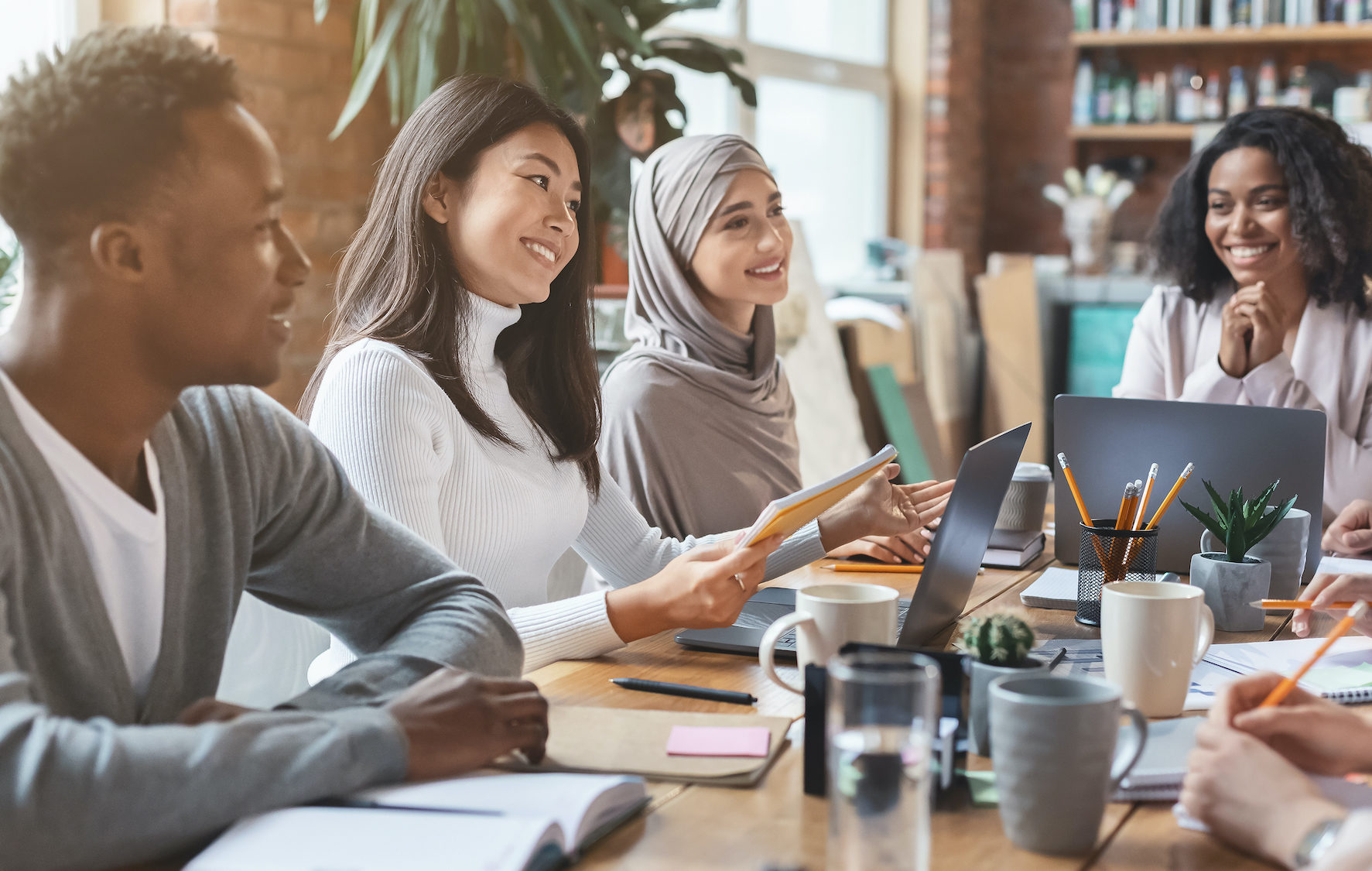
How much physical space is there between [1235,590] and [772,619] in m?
0.51

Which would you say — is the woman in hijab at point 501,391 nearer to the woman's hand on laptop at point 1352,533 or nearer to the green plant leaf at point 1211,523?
the green plant leaf at point 1211,523

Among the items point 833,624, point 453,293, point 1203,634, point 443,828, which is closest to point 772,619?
point 833,624

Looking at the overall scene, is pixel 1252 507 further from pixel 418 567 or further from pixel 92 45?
pixel 92 45

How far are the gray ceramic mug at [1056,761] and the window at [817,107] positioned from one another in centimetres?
336

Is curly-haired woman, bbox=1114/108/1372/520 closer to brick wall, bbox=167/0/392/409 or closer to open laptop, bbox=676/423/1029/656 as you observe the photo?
open laptop, bbox=676/423/1029/656

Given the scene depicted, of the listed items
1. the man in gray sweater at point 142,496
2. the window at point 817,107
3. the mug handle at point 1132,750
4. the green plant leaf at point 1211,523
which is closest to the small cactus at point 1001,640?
the mug handle at point 1132,750

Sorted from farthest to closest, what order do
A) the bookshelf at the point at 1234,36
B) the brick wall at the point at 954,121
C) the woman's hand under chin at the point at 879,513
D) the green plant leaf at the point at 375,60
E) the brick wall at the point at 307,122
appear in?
1. the brick wall at the point at 954,121
2. the bookshelf at the point at 1234,36
3. the brick wall at the point at 307,122
4. the green plant leaf at the point at 375,60
5. the woman's hand under chin at the point at 879,513

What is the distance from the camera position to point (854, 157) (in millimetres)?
5496

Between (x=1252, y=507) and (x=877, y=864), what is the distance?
0.88 meters

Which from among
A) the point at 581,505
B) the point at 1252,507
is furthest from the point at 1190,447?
the point at 581,505

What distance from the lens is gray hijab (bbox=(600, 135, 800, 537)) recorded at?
2.09 metres

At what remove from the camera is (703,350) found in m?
2.24

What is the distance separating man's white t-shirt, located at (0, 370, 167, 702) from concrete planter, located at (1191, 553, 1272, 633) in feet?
3.52

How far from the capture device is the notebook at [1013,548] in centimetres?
180
